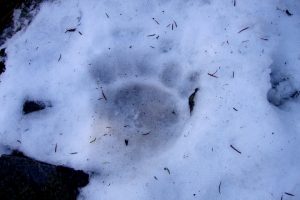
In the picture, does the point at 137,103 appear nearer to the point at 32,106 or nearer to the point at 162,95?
the point at 162,95

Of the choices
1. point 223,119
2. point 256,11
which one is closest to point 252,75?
point 223,119

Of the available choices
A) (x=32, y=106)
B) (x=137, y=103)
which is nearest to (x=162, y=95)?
(x=137, y=103)

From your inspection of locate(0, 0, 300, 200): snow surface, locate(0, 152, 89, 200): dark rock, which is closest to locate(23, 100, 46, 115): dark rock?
locate(0, 0, 300, 200): snow surface

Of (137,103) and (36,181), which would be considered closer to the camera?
(36,181)

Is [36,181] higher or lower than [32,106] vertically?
lower

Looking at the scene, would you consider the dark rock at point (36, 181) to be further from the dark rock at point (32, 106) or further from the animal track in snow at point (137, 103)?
the dark rock at point (32, 106)
